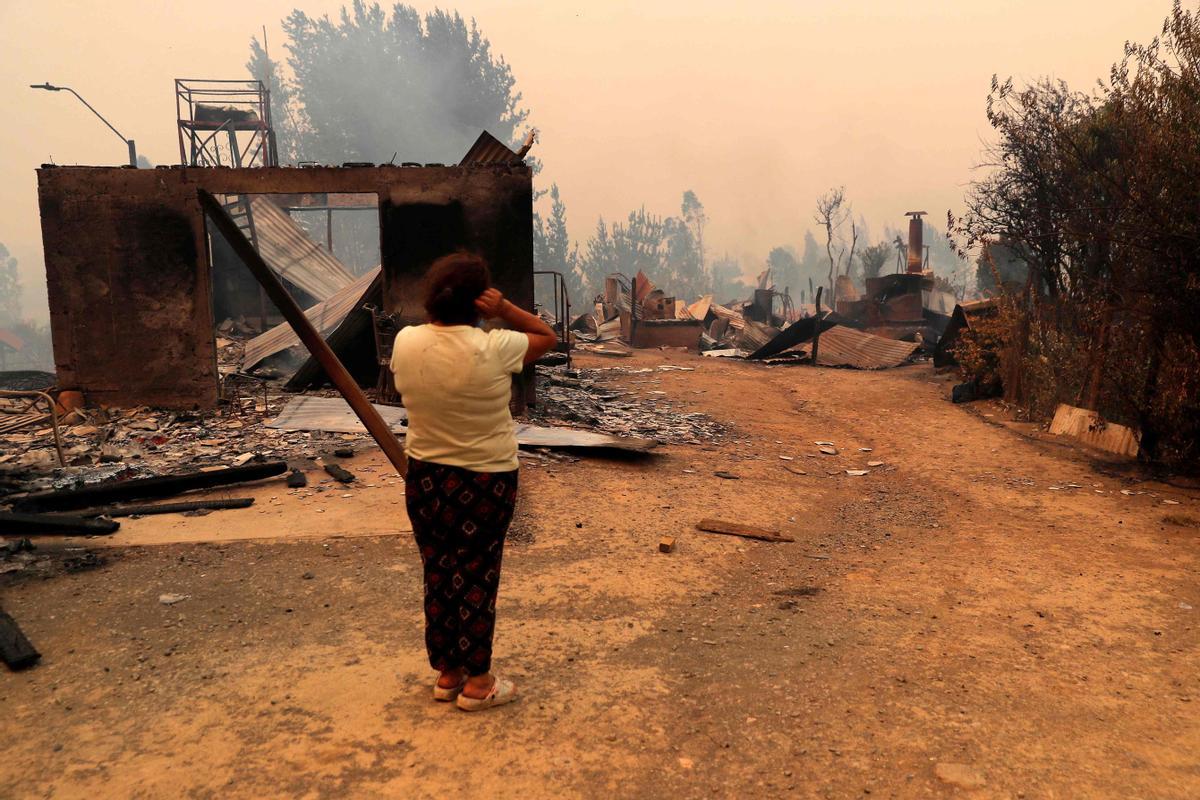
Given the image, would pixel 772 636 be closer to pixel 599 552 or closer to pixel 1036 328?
pixel 599 552

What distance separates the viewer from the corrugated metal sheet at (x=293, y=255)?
14.8 m

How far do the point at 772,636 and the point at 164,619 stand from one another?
9.58 ft

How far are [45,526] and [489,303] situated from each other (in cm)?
397

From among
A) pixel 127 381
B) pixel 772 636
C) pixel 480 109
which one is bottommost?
pixel 772 636

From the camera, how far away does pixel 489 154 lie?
935 centimetres

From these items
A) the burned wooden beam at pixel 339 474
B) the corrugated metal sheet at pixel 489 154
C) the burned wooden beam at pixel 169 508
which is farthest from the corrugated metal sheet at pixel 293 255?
the burned wooden beam at pixel 169 508

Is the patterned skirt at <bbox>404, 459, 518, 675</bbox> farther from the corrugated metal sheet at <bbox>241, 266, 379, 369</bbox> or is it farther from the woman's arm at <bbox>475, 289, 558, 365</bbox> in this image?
the corrugated metal sheet at <bbox>241, 266, 379, 369</bbox>

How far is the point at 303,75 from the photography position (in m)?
40.8

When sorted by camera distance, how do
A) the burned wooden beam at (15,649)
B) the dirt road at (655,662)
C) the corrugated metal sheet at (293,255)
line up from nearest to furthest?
the dirt road at (655,662) → the burned wooden beam at (15,649) → the corrugated metal sheet at (293,255)

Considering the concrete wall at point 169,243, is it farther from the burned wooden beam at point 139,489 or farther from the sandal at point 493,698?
the sandal at point 493,698

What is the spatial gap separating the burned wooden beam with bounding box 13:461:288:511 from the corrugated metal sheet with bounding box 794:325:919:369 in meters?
12.6

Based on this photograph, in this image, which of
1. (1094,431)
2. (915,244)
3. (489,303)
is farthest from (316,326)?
(915,244)

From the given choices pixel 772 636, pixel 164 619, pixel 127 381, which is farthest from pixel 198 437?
pixel 772 636

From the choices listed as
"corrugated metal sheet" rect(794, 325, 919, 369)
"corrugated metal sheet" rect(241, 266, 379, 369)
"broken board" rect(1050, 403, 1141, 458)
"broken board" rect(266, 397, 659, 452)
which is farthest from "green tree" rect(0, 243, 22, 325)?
"broken board" rect(1050, 403, 1141, 458)
